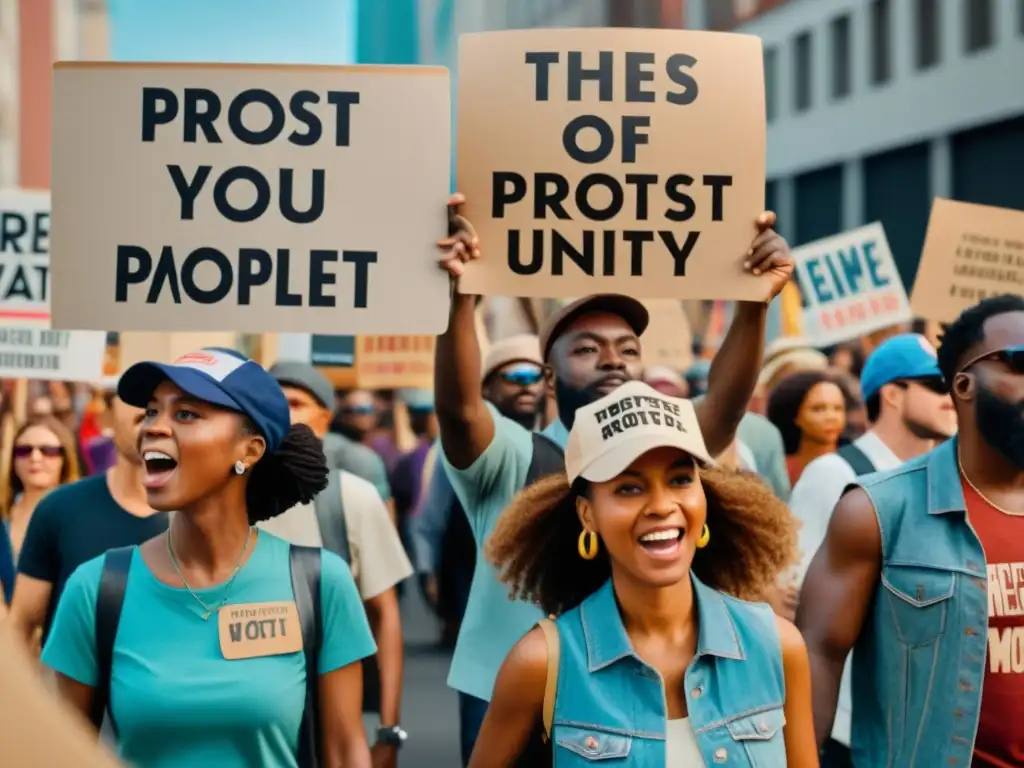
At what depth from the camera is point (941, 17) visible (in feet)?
125

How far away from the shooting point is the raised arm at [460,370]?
471cm

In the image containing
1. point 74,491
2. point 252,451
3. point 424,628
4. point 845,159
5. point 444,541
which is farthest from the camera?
point 845,159

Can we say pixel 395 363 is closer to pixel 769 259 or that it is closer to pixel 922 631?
pixel 769 259

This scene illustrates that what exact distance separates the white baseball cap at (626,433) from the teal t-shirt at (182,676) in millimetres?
766

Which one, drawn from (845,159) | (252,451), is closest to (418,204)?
(252,451)

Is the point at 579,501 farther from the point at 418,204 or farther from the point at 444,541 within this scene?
the point at 444,541

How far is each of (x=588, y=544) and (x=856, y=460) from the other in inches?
122

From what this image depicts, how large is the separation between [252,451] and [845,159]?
40.2m

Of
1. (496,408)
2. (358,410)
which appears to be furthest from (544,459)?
(358,410)

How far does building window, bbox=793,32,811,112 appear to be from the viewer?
45.6 metres

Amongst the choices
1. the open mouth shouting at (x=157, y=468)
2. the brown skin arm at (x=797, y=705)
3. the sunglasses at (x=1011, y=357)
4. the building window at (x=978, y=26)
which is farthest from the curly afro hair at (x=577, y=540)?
the building window at (x=978, y=26)

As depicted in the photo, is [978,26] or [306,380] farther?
[978,26]

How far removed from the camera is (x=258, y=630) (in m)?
3.77

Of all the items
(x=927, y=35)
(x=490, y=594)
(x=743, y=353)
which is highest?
(x=927, y=35)
